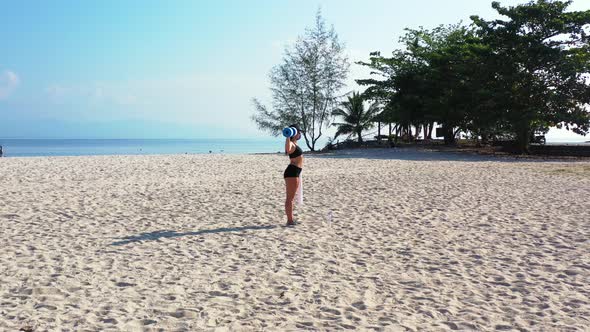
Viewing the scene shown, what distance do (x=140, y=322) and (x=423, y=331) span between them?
2.50 metres

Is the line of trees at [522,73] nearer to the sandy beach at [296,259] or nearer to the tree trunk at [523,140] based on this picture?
the tree trunk at [523,140]

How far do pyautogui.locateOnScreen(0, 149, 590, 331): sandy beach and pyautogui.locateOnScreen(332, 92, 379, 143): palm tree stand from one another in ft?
77.7

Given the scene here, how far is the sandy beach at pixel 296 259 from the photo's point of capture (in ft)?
14.5

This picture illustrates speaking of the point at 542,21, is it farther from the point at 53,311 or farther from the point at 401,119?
the point at 53,311

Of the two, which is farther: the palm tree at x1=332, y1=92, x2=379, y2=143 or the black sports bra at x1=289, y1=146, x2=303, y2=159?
the palm tree at x1=332, y1=92, x2=379, y2=143

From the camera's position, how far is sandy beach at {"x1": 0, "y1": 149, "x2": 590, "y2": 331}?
4.42m

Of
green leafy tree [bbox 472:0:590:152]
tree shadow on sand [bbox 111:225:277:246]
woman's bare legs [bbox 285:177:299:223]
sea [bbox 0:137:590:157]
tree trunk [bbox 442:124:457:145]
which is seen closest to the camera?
tree shadow on sand [bbox 111:225:277:246]

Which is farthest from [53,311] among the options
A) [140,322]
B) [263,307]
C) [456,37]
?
[456,37]

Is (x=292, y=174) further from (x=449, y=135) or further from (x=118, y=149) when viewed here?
(x=118, y=149)

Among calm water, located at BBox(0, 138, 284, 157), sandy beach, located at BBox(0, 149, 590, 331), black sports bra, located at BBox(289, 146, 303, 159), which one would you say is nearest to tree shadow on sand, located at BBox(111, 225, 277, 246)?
sandy beach, located at BBox(0, 149, 590, 331)

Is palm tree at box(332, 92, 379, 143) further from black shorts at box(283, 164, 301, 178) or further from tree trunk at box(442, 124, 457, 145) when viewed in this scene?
black shorts at box(283, 164, 301, 178)

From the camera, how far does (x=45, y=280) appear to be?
17.6ft

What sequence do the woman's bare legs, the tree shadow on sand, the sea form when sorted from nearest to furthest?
the tree shadow on sand → the woman's bare legs → the sea

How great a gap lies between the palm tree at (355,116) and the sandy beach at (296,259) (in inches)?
A: 932
